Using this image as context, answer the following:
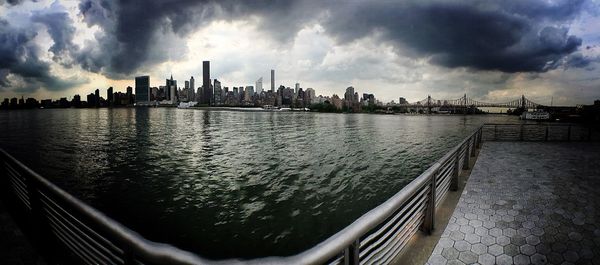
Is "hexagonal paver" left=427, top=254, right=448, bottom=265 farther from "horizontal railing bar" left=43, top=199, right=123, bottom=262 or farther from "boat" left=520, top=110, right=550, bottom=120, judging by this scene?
"boat" left=520, top=110, right=550, bottom=120

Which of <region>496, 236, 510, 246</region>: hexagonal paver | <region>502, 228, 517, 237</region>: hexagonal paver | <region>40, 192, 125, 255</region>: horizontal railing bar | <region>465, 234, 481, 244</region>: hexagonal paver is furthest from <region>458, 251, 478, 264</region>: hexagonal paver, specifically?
<region>40, 192, 125, 255</region>: horizontal railing bar

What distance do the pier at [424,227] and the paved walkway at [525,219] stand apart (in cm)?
2

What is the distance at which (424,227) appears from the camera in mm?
4523

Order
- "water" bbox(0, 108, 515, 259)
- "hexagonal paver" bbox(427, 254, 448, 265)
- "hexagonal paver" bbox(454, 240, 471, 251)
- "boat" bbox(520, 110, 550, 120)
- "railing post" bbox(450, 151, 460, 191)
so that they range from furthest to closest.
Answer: "boat" bbox(520, 110, 550, 120)
"water" bbox(0, 108, 515, 259)
"railing post" bbox(450, 151, 460, 191)
"hexagonal paver" bbox(454, 240, 471, 251)
"hexagonal paver" bbox(427, 254, 448, 265)

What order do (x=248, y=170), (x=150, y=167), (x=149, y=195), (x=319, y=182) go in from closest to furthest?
1. (x=149, y=195)
2. (x=319, y=182)
3. (x=248, y=170)
4. (x=150, y=167)

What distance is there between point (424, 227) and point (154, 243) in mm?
4153

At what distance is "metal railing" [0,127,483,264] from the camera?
1825 mm

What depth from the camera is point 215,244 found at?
7.44 meters

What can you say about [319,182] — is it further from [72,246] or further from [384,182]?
[72,246]

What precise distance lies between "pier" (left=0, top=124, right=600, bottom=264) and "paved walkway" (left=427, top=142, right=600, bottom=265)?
0.02 meters

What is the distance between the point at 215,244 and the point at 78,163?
17932 millimetres

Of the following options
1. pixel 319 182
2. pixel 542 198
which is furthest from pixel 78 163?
pixel 542 198

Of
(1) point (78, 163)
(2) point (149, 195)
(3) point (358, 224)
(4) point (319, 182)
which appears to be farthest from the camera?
(1) point (78, 163)

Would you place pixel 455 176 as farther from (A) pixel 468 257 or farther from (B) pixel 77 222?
(B) pixel 77 222
